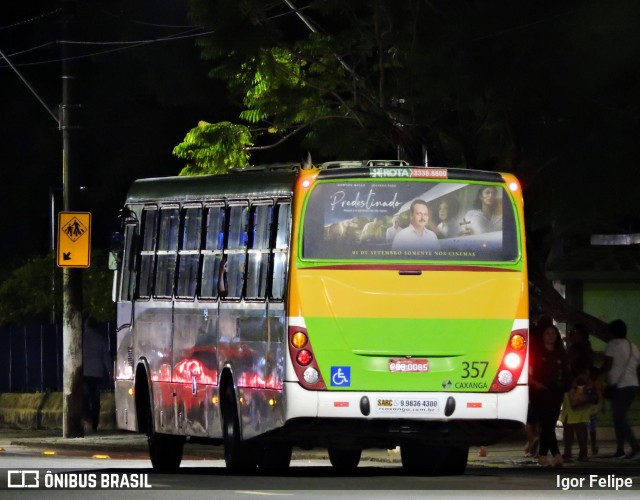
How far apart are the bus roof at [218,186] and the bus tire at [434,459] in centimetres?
305

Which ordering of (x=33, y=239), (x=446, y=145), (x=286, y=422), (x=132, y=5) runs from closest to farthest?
(x=286, y=422) → (x=446, y=145) → (x=132, y=5) → (x=33, y=239)

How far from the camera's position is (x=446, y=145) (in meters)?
28.4

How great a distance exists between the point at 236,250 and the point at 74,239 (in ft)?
33.4

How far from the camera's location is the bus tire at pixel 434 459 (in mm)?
20516

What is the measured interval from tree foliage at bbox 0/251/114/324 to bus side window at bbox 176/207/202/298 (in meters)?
16.1

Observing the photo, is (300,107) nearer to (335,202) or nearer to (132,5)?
(335,202)

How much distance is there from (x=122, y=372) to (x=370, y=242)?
5453mm

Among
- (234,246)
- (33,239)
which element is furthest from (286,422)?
(33,239)

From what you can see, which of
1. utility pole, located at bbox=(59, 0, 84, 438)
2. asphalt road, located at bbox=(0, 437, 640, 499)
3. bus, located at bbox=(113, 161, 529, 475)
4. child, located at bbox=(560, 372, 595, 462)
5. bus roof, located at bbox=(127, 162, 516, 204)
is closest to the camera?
asphalt road, located at bbox=(0, 437, 640, 499)

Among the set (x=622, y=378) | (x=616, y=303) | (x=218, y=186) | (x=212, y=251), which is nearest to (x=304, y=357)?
(x=212, y=251)

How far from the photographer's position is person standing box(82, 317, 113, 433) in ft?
103

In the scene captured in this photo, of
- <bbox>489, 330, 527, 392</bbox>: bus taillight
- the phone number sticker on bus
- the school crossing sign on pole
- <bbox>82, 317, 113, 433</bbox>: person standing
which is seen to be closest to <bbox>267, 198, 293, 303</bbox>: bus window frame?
the phone number sticker on bus

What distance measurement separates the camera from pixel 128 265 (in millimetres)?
22984

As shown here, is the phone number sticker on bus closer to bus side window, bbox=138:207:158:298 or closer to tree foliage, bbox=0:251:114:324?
bus side window, bbox=138:207:158:298
